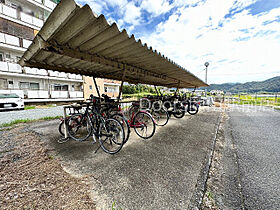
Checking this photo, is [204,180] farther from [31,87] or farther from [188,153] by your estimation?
[31,87]

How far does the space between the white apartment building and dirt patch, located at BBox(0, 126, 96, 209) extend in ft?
28.9

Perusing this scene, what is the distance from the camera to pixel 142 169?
1.94m

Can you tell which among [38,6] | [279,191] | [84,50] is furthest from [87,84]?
[279,191]

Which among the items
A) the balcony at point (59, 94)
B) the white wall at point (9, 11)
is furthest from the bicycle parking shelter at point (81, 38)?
the white wall at point (9, 11)

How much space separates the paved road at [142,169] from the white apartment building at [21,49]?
31.2 ft

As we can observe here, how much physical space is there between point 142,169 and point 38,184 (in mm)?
1488

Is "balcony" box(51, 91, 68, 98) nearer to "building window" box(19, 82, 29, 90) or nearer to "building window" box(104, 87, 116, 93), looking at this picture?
"building window" box(19, 82, 29, 90)

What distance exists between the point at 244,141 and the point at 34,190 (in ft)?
14.9

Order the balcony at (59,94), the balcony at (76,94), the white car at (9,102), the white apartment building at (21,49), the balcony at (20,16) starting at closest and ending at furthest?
the white car at (9,102) < the balcony at (20,16) < the white apartment building at (21,49) < the balcony at (59,94) < the balcony at (76,94)

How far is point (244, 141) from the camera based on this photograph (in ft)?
10.3

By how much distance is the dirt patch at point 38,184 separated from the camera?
4.24ft

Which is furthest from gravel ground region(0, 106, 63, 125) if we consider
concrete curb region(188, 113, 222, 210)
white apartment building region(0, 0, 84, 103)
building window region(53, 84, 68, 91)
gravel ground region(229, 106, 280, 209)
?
gravel ground region(229, 106, 280, 209)

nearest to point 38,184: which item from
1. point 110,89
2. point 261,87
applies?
point 110,89

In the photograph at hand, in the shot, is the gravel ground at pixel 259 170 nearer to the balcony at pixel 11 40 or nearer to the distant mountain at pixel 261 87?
the balcony at pixel 11 40
